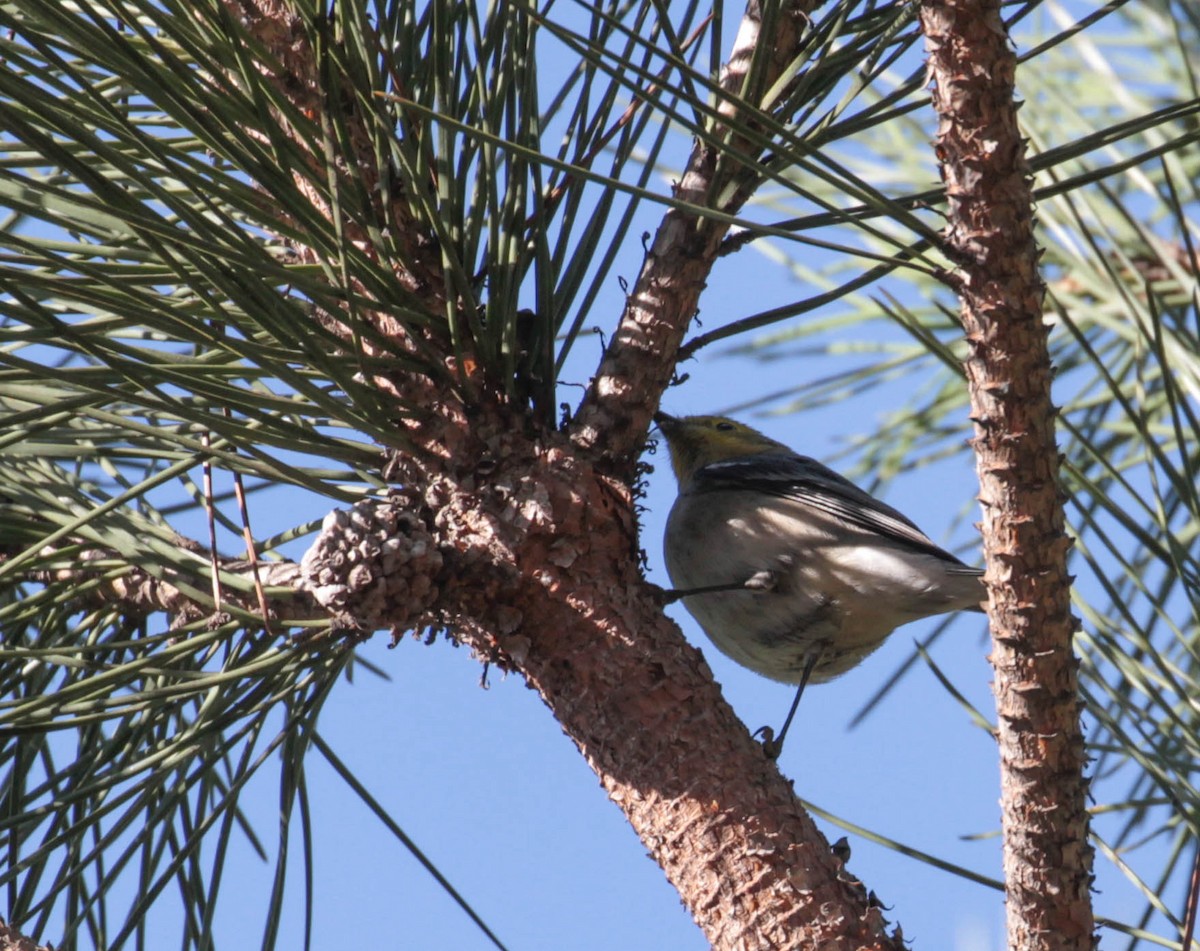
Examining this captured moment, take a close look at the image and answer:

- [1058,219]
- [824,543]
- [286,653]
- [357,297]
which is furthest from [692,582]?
[357,297]

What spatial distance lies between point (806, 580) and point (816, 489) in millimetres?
604

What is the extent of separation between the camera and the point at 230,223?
179 centimetres

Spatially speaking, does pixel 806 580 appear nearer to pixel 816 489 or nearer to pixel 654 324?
pixel 816 489

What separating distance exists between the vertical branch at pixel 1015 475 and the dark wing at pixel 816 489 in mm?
2201

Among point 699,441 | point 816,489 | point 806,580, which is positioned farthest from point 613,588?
point 699,441

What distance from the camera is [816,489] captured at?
4.51 meters

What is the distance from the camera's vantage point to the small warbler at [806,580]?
3.96 meters

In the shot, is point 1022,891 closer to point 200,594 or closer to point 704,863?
point 704,863

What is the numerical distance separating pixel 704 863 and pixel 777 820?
0.12 meters

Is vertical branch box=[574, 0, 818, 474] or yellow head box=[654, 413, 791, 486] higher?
yellow head box=[654, 413, 791, 486]

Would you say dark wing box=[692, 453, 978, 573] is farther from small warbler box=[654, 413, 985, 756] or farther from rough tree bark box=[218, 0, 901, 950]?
rough tree bark box=[218, 0, 901, 950]

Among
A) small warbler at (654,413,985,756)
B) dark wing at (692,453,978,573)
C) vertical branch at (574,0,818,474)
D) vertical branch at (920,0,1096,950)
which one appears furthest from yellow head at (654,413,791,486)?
vertical branch at (920,0,1096,950)

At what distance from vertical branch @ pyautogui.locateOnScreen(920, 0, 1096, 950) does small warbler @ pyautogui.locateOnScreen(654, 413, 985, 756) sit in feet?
6.70

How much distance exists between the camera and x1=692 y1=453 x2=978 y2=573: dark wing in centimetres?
418
